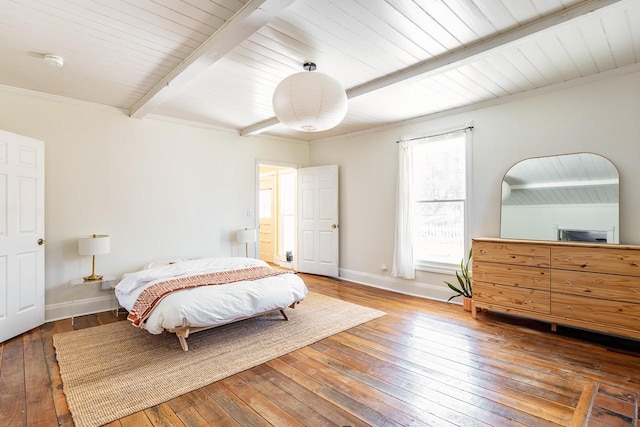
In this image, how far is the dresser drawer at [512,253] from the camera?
317 centimetres

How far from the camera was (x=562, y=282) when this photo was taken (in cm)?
304

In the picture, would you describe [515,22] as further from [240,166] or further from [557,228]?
[240,166]

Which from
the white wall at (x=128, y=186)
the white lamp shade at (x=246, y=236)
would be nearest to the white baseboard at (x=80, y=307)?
the white wall at (x=128, y=186)

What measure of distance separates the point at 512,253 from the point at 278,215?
5022mm

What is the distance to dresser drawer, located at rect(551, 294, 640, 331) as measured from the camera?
272 centimetres

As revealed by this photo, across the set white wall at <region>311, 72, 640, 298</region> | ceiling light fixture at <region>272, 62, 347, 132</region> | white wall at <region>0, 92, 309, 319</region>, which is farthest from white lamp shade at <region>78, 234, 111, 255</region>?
white wall at <region>311, 72, 640, 298</region>

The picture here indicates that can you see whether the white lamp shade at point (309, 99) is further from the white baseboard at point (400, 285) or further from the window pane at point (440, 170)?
the white baseboard at point (400, 285)

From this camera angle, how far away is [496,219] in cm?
391

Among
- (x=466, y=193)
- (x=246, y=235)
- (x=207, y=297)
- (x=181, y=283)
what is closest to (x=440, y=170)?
(x=466, y=193)

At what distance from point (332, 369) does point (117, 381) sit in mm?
1560

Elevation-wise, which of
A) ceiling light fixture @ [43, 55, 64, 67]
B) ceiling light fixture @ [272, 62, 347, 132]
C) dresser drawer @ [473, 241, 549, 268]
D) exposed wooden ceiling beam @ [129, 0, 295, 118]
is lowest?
dresser drawer @ [473, 241, 549, 268]

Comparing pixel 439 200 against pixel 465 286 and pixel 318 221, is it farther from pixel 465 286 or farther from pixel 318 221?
pixel 318 221

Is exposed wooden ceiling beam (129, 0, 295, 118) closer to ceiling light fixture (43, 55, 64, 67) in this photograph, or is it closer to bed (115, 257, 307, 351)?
ceiling light fixture (43, 55, 64, 67)

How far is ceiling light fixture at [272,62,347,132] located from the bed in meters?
1.69
